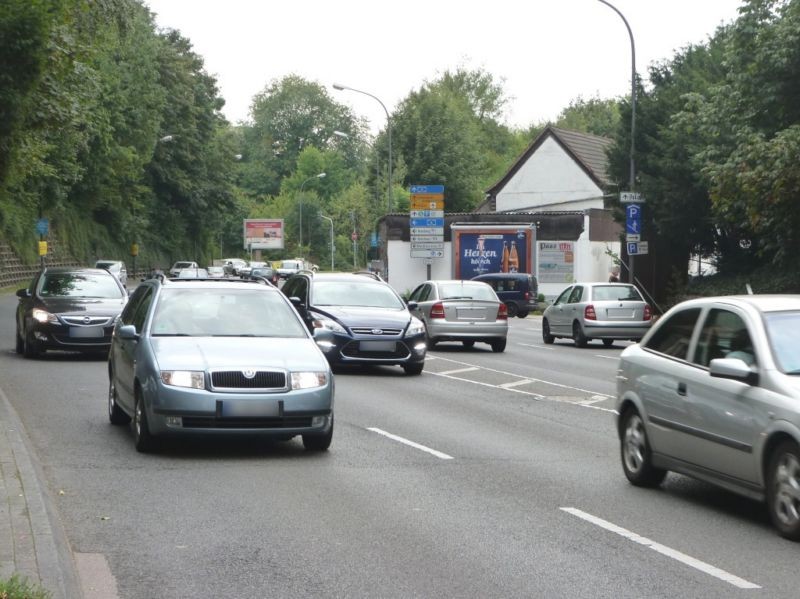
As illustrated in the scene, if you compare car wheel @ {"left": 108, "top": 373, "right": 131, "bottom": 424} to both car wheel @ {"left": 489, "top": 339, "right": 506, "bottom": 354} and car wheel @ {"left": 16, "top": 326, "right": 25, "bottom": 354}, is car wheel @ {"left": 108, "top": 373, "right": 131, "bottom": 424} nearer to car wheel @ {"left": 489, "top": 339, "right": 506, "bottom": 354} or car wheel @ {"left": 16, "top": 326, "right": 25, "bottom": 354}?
car wheel @ {"left": 16, "top": 326, "right": 25, "bottom": 354}

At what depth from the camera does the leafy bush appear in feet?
18.0

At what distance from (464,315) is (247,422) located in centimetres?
1636

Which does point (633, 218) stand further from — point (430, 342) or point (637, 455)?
point (637, 455)

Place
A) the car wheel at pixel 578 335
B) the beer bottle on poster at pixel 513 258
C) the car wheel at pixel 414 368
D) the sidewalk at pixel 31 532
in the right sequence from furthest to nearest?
the beer bottle on poster at pixel 513 258 → the car wheel at pixel 578 335 → the car wheel at pixel 414 368 → the sidewalk at pixel 31 532

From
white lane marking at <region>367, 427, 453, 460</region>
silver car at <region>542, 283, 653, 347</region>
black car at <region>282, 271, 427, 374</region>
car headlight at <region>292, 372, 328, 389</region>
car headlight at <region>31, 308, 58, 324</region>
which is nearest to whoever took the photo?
car headlight at <region>292, 372, 328, 389</region>

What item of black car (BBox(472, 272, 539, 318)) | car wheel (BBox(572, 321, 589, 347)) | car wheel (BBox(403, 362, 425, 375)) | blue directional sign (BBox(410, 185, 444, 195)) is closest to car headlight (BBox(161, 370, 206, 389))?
car wheel (BBox(403, 362, 425, 375))

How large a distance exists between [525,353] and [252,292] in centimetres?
1535

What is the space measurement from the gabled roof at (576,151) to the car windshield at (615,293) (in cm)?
4226

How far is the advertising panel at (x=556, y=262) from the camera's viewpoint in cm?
5947

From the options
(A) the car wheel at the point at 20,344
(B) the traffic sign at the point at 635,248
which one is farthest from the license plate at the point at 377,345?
(B) the traffic sign at the point at 635,248

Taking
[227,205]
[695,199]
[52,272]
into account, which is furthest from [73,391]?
[227,205]

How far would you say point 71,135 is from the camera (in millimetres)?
36219

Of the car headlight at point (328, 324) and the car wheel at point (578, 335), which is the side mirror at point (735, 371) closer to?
the car headlight at point (328, 324)

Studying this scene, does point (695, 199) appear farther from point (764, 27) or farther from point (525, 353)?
point (525, 353)
